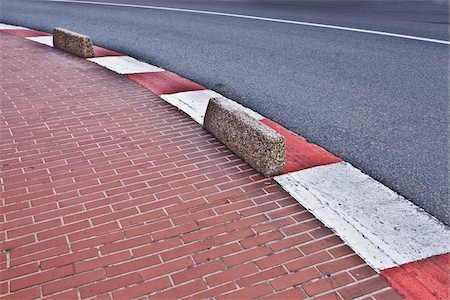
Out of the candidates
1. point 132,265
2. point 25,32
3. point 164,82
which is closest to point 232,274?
point 132,265

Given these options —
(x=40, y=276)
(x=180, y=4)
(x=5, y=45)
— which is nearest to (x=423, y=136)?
(x=40, y=276)

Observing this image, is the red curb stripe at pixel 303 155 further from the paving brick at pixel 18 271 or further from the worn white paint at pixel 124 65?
the worn white paint at pixel 124 65

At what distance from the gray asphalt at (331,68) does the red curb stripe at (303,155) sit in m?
0.17

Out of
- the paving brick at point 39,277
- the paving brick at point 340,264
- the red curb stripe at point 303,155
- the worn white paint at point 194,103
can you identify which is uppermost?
the worn white paint at point 194,103

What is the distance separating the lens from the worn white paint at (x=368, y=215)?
3.19 metres

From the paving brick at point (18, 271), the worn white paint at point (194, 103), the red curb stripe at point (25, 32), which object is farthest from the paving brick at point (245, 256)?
the red curb stripe at point (25, 32)

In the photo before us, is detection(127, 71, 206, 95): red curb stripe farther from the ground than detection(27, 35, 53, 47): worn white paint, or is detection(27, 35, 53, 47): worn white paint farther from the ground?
detection(27, 35, 53, 47): worn white paint

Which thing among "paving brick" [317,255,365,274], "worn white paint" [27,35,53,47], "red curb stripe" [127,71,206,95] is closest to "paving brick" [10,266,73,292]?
"paving brick" [317,255,365,274]

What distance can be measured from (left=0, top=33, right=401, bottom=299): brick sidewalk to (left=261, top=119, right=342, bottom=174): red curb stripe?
0.48m

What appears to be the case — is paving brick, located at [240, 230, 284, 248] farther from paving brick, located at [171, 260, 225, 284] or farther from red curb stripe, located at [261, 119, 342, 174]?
red curb stripe, located at [261, 119, 342, 174]

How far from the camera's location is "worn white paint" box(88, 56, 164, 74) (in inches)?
295

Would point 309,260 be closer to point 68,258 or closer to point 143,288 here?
point 143,288

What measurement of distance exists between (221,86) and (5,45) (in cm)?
484

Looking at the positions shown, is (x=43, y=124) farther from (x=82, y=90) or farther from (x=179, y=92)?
(x=179, y=92)
